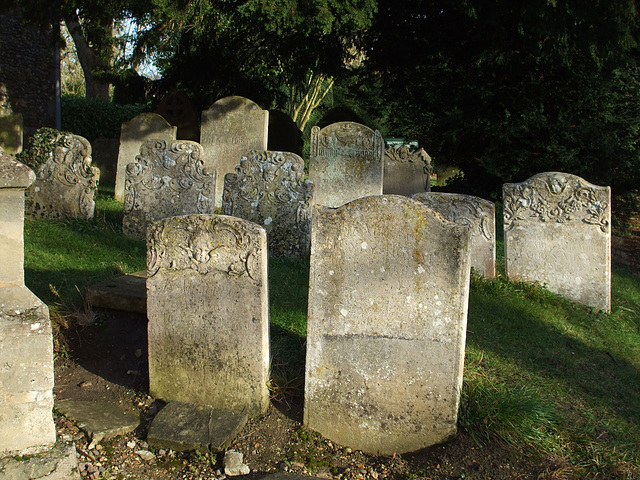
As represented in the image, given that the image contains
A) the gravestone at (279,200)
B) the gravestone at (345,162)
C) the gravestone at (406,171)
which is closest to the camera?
the gravestone at (279,200)

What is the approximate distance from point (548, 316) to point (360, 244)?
3.29 m

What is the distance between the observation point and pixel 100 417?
3619 millimetres

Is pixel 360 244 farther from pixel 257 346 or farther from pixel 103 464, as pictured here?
pixel 103 464

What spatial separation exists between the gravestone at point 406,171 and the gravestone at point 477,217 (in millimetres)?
4114

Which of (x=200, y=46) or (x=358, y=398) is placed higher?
(x=200, y=46)

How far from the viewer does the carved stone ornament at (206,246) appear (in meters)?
3.68

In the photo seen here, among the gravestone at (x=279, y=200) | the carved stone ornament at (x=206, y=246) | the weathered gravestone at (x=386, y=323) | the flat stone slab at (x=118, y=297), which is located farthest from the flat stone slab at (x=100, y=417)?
the gravestone at (x=279, y=200)

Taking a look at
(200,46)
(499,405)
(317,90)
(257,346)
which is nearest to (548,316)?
(499,405)

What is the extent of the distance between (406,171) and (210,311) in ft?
24.9

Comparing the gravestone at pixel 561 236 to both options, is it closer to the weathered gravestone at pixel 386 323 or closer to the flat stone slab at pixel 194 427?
the weathered gravestone at pixel 386 323

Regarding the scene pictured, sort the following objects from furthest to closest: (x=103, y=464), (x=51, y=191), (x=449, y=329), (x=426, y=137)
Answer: (x=426, y=137) < (x=51, y=191) < (x=449, y=329) < (x=103, y=464)

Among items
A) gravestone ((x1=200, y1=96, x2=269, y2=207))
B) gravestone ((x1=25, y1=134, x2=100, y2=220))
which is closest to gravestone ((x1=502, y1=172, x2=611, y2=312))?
gravestone ((x1=200, y1=96, x2=269, y2=207))

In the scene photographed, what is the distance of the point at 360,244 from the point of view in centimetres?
361

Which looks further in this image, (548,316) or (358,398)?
(548,316)
